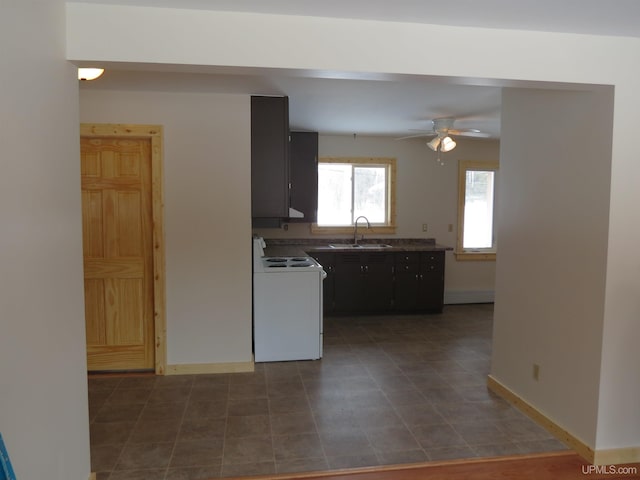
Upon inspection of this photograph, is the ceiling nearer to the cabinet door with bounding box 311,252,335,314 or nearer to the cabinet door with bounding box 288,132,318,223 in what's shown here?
the cabinet door with bounding box 288,132,318,223

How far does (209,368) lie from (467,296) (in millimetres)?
4095

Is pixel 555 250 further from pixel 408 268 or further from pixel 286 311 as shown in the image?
pixel 408 268

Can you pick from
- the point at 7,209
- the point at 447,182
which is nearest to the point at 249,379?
the point at 7,209

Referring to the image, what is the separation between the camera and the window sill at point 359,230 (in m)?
6.05

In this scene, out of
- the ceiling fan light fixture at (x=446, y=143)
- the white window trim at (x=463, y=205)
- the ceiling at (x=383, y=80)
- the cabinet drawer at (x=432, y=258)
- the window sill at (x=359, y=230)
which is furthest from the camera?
the white window trim at (x=463, y=205)

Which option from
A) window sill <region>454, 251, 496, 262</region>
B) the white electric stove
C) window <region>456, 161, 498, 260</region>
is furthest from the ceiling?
window sill <region>454, 251, 496, 262</region>

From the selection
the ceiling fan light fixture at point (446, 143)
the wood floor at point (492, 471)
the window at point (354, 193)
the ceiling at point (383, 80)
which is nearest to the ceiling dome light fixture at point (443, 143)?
the ceiling fan light fixture at point (446, 143)

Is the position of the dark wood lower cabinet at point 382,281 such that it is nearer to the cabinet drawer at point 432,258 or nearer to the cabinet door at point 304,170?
the cabinet drawer at point 432,258

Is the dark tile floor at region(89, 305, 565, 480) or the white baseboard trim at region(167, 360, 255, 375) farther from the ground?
the white baseboard trim at region(167, 360, 255, 375)

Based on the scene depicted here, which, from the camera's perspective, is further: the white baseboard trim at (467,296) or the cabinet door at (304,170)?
the white baseboard trim at (467,296)

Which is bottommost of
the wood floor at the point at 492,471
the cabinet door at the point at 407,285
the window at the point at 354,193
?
the wood floor at the point at 492,471

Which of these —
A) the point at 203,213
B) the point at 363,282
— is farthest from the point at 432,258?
the point at 203,213

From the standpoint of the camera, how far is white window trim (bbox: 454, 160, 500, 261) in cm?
634

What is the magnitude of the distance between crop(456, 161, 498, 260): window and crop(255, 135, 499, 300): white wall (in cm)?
10
